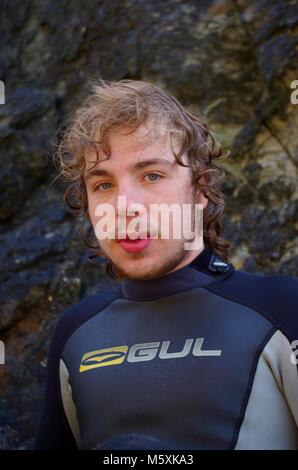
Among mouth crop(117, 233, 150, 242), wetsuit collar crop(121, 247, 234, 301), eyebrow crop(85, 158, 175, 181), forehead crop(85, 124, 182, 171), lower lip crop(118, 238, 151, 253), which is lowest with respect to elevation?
wetsuit collar crop(121, 247, 234, 301)

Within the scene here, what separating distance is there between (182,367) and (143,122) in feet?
1.98

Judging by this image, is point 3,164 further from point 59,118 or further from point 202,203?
point 202,203

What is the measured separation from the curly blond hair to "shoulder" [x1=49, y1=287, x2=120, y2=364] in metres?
0.10

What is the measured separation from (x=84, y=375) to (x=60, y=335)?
203 millimetres

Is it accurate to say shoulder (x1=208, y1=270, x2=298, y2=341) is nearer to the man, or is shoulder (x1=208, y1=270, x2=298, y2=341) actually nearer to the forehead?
the man

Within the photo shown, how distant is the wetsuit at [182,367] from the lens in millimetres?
1641

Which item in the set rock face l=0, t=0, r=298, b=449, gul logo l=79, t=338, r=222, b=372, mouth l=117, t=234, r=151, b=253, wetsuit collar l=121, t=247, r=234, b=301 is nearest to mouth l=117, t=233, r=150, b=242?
mouth l=117, t=234, r=151, b=253

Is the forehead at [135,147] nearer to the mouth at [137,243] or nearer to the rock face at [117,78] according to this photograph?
the mouth at [137,243]

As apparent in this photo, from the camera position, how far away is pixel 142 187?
1790mm

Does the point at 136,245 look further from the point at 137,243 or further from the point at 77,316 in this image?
the point at 77,316

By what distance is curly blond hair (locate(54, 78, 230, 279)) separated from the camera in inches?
72.9

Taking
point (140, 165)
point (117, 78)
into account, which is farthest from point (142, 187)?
point (117, 78)

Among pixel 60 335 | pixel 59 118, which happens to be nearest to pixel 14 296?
pixel 59 118

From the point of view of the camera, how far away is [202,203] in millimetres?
1979
